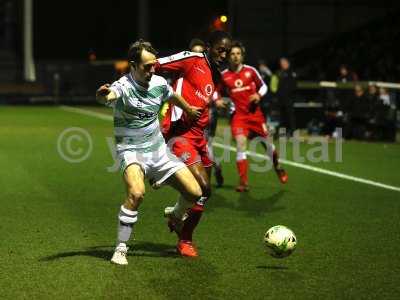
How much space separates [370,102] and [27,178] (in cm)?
1106

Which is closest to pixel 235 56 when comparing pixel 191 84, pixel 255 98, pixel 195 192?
pixel 255 98

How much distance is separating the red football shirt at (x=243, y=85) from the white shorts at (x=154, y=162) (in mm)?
5850

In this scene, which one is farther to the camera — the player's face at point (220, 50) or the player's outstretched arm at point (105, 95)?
the player's face at point (220, 50)

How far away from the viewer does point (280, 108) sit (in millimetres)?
26188

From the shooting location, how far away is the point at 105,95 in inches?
322

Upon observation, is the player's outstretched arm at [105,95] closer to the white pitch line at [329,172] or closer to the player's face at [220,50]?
the player's face at [220,50]

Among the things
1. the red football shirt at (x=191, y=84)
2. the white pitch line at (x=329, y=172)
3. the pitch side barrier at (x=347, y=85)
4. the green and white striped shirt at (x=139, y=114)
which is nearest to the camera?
the green and white striped shirt at (x=139, y=114)

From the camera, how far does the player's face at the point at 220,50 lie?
32.2ft

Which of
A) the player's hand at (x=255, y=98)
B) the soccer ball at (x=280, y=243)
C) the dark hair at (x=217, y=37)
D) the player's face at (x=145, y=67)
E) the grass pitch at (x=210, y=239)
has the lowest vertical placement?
the grass pitch at (x=210, y=239)

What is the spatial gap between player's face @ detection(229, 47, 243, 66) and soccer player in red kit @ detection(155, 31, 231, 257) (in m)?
3.78

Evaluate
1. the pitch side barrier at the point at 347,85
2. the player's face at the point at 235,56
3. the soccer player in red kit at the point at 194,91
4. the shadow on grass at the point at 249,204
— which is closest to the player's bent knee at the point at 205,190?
the soccer player in red kit at the point at 194,91

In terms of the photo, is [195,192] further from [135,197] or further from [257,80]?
[257,80]

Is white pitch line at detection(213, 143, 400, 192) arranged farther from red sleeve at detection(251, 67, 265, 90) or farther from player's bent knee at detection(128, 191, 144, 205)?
player's bent knee at detection(128, 191, 144, 205)

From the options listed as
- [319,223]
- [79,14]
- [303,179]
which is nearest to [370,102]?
[303,179]
